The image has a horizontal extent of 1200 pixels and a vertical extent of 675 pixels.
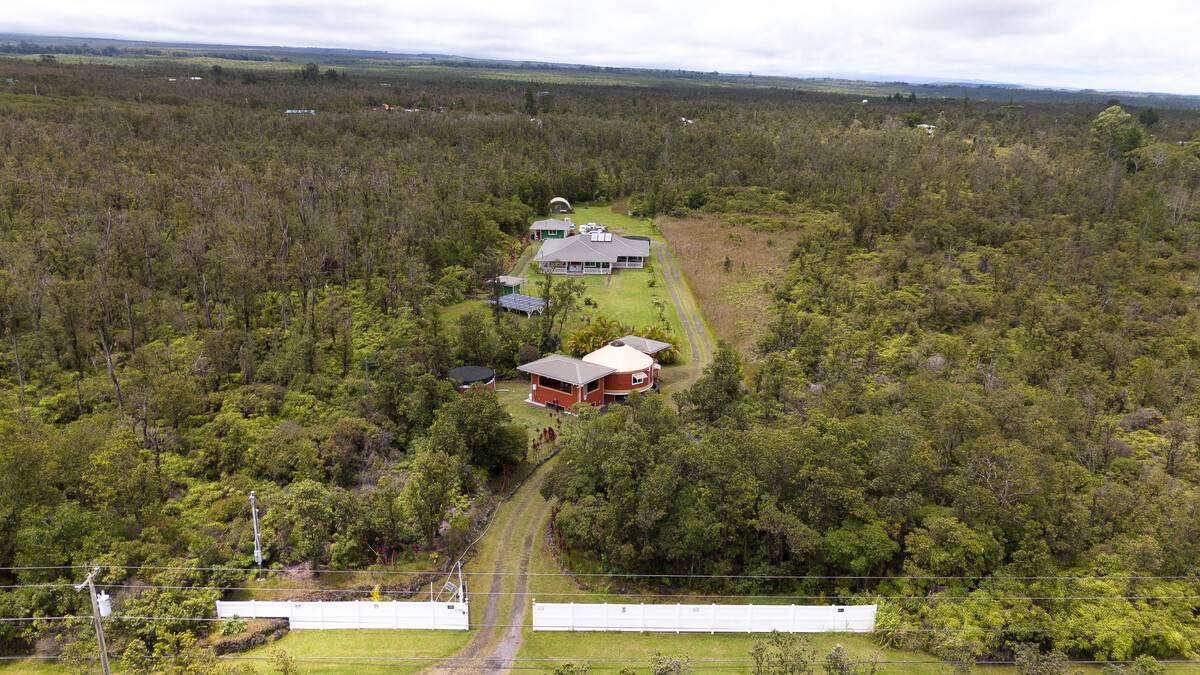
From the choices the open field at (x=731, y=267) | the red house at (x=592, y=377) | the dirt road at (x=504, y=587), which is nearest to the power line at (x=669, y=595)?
the dirt road at (x=504, y=587)

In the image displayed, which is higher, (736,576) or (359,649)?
(736,576)

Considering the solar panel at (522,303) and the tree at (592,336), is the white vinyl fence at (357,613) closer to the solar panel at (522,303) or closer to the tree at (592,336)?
the tree at (592,336)

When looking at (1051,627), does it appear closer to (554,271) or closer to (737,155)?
(554,271)

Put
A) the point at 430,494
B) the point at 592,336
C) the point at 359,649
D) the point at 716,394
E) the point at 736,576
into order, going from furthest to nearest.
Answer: the point at 592,336 < the point at 716,394 < the point at 430,494 < the point at 736,576 < the point at 359,649

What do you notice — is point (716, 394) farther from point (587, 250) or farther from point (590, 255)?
point (587, 250)

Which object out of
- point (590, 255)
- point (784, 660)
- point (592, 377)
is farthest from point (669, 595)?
point (590, 255)

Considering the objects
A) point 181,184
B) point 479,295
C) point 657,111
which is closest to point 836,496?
point 479,295

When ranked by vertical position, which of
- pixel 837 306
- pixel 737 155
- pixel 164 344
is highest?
pixel 737 155
